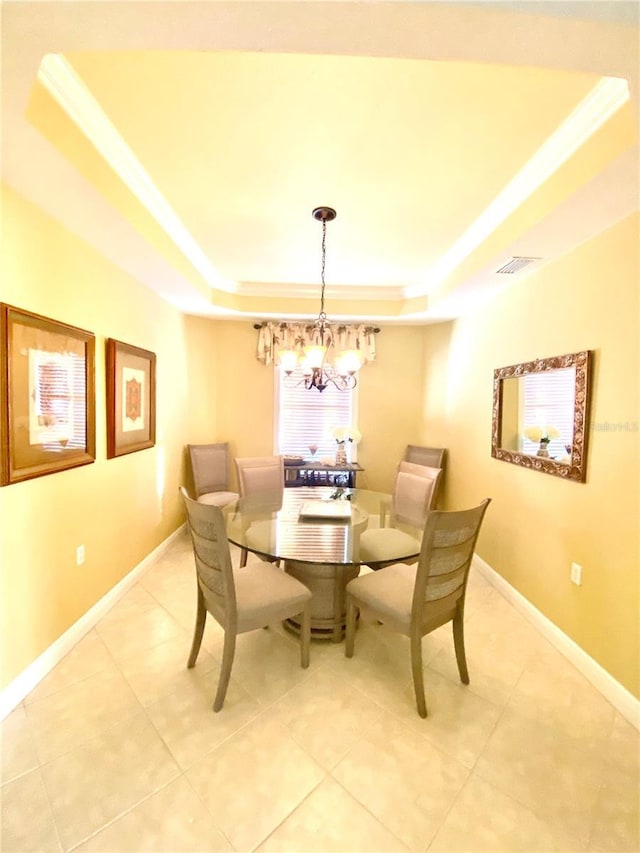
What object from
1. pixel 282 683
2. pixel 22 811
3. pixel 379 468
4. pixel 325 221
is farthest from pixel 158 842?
pixel 379 468

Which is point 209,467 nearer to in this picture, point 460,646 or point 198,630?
point 198,630

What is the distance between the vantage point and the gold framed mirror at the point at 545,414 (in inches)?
78.3

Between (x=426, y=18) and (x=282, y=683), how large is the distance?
106 inches

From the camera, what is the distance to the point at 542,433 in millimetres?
2350

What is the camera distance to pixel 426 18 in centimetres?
94

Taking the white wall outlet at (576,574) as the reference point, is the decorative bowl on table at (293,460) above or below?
above

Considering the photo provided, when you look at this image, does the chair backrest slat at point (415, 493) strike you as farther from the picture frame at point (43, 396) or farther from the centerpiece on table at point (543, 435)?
the picture frame at point (43, 396)

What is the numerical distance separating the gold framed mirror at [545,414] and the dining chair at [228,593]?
181cm

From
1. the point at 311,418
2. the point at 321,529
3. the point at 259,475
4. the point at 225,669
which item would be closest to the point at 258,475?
the point at 259,475

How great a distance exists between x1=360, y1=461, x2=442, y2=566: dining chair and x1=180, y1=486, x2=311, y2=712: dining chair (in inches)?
18.5

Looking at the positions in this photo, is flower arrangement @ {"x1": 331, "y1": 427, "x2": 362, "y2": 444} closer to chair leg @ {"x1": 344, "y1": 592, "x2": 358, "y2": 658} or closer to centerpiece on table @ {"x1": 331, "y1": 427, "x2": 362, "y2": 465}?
centerpiece on table @ {"x1": 331, "y1": 427, "x2": 362, "y2": 465}

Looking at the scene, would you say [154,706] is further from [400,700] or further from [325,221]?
[325,221]

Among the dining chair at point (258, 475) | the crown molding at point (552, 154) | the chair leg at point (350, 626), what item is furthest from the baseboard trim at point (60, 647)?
the crown molding at point (552, 154)

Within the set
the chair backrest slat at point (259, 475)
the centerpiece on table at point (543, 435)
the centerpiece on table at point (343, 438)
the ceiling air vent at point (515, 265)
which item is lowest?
the chair backrest slat at point (259, 475)
